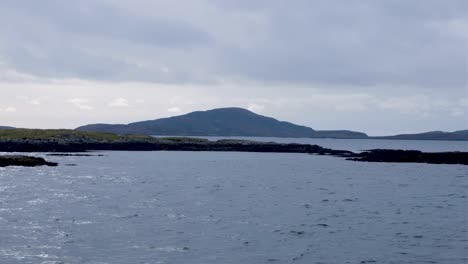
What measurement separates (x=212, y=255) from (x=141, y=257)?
352cm

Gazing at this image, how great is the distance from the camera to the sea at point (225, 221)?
1171 inches

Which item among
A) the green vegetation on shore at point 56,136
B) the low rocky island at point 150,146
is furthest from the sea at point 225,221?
the green vegetation on shore at point 56,136

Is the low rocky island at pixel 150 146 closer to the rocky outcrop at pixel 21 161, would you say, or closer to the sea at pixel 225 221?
→ the rocky outcrop at pixel 21 161

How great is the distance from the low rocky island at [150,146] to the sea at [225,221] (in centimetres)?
5112

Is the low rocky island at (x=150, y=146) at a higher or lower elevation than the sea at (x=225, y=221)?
higher

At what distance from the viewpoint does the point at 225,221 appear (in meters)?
40.4

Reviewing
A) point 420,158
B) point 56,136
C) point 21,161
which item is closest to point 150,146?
point 56,136

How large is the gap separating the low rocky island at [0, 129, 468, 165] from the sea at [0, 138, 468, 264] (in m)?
51.1

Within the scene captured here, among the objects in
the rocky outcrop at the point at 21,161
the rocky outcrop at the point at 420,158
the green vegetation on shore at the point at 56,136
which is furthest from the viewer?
the green vegetation on shore at the point at 56,136

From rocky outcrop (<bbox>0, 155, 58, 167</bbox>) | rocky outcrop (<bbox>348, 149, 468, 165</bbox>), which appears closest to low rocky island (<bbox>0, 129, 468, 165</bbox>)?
rocky outcrop (<bbox>348, 149, 468, 165</bbox>)

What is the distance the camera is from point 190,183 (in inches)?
2808

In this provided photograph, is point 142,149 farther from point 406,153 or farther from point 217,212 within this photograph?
point 217,212

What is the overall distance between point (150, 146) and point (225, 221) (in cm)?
12502

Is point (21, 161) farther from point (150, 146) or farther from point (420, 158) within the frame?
point (420, 158)
